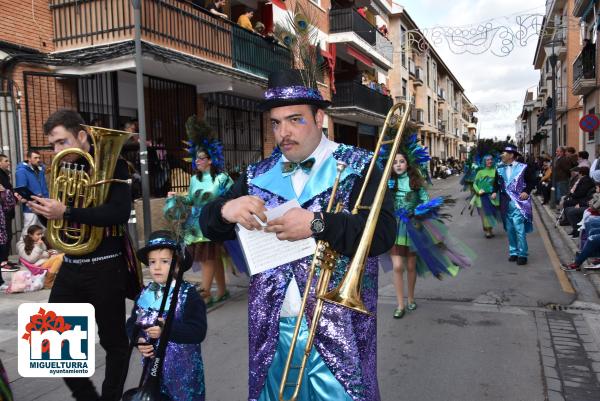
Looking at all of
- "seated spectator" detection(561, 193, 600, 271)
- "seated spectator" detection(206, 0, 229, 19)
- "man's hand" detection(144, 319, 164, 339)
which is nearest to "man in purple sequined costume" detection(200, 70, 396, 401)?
"man's hand" detection(144, 319, 164, 339)

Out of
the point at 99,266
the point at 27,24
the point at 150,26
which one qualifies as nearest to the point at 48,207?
the point at 99,266

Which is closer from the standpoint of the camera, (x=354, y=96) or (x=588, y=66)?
(x=588, y=66)

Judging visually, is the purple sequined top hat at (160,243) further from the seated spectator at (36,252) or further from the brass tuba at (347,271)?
the seated spectator at (36,252)

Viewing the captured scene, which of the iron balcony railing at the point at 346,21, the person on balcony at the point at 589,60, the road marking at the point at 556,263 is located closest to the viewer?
the road marking at the point at 556,263

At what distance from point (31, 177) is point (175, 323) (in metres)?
6.54

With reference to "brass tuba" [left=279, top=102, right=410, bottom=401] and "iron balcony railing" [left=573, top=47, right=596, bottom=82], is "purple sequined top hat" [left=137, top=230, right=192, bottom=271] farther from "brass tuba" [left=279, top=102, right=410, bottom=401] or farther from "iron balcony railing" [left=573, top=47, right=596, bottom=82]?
"iron balcony railing" [left=573, top=47, right=596, bottom=82]

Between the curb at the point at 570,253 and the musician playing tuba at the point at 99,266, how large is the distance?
17.3 feet

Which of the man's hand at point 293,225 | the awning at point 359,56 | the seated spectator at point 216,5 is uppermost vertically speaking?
the awning at point 359,56

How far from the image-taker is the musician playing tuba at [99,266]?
121 inches

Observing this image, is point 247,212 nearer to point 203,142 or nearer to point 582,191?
point 203,142

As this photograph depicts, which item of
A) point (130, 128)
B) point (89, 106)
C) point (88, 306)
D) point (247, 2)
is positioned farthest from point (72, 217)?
point (247, 2)

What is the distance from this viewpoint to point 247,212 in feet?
6.34

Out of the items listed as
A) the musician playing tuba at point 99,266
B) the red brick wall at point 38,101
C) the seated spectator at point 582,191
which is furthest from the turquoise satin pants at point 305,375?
the seated spectator at point 582,191

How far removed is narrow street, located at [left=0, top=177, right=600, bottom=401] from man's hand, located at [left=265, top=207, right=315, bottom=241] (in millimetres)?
2309
